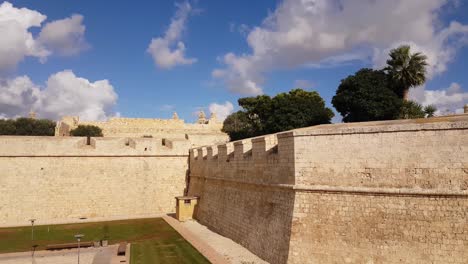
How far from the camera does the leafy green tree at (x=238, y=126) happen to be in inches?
1534

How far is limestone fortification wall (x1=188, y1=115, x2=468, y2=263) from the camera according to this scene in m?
8.56

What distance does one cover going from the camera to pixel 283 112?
109 ft

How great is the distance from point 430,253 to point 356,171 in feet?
8.00

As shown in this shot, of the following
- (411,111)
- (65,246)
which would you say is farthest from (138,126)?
(65,246)

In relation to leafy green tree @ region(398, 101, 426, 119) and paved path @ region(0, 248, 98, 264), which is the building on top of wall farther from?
paved path @ region(0, 248, 98, 264)

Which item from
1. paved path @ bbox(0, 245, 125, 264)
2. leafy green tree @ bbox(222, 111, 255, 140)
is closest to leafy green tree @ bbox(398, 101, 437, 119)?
leafy green tree @ bbox(222, 111, 255, 140)

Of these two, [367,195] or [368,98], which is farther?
[368,98]

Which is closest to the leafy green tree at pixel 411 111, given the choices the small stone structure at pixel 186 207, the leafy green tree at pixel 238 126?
the leafy green tree at pixel 238 126

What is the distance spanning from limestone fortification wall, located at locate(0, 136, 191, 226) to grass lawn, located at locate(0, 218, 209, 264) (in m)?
1.92

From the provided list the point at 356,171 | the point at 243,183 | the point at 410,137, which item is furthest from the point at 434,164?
the point at 243,183

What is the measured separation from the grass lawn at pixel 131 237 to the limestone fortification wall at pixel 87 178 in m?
1.92

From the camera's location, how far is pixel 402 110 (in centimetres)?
2781

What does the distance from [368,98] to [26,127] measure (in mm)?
40777

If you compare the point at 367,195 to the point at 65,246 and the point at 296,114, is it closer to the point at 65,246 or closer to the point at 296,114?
the point at 65,246
